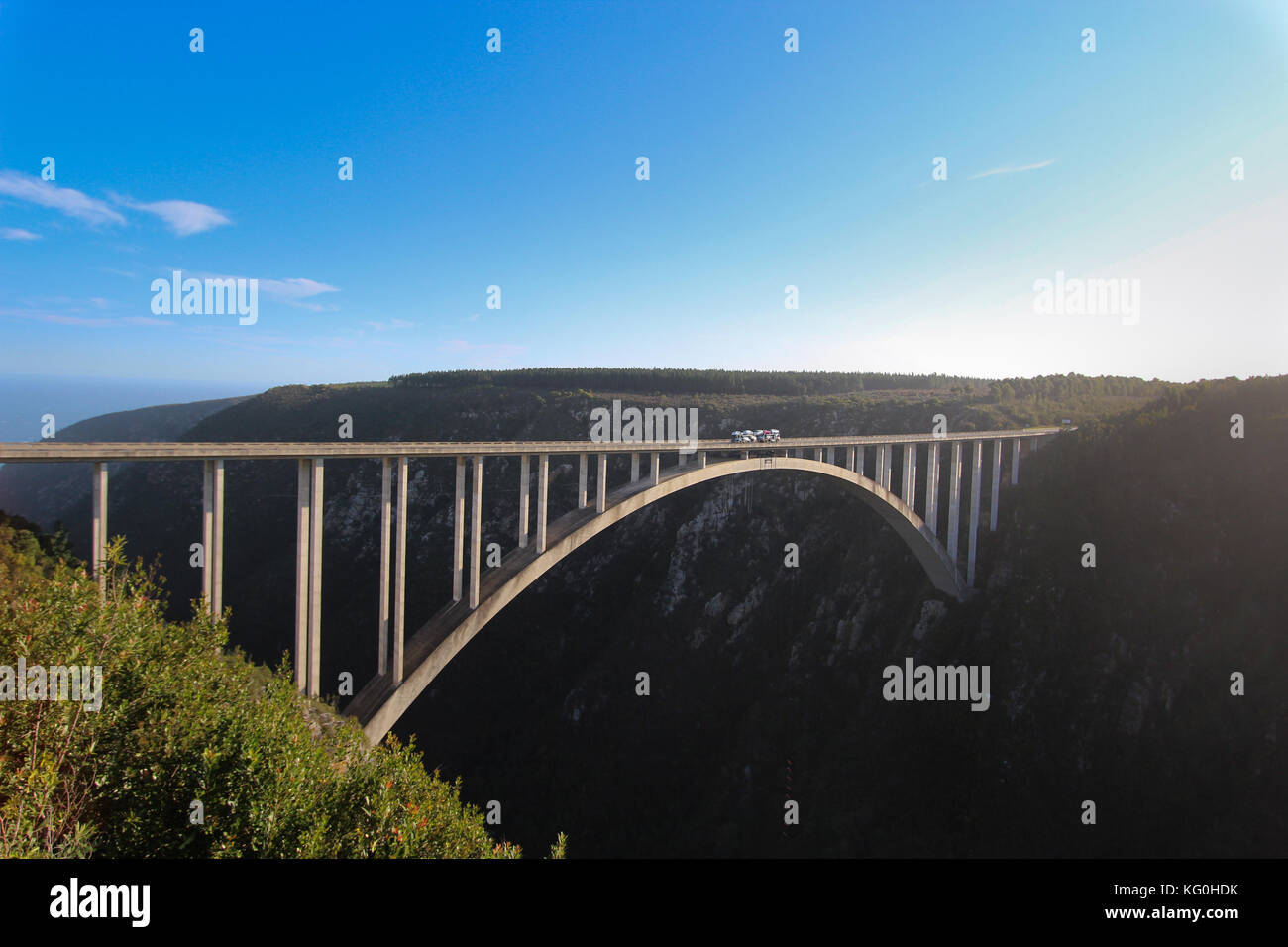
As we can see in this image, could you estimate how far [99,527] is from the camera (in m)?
7.80

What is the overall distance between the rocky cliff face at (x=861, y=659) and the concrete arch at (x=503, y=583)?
1109 cm

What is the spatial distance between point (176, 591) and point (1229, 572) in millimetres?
67211

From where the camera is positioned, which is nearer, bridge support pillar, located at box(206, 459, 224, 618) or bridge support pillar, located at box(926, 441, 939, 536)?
bridge support pillar, located at box(206, 459, 224, 618)

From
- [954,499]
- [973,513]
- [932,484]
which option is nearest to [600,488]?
[932,484]

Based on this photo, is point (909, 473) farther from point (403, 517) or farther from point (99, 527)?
point (99, 527)

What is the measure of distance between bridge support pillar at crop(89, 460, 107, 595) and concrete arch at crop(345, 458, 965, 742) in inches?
211

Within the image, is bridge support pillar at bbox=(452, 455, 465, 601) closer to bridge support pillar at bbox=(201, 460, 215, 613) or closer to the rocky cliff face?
bridge support pillar at bbox=(201, 460, 215, 613)
